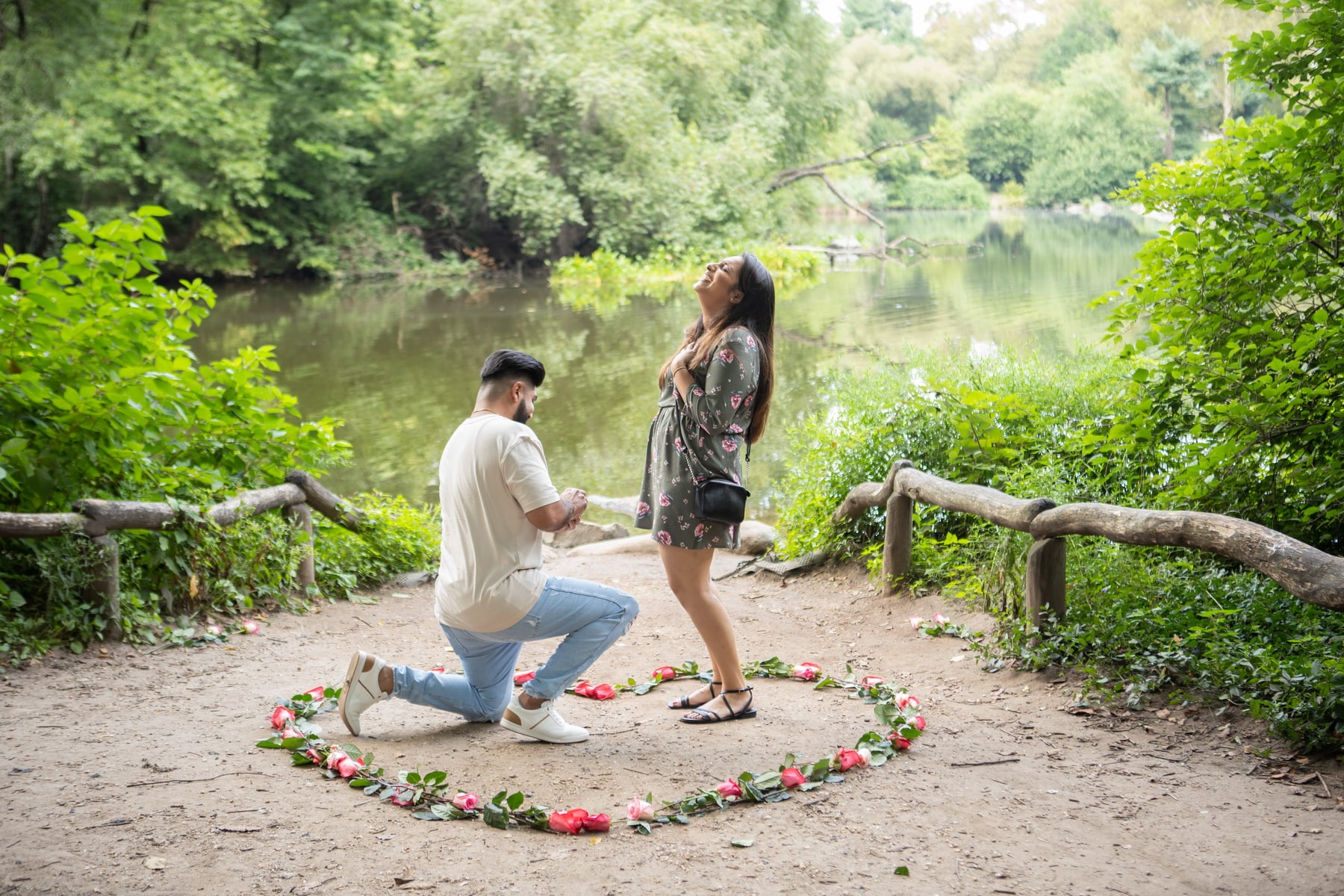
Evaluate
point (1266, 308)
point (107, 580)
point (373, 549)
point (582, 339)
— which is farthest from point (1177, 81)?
point (107, 580)

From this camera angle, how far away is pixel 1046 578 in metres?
4.75

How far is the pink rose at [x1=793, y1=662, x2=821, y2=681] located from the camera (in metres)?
4.79

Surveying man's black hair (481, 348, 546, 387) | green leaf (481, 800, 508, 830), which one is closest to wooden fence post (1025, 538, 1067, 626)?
man's black hair (481, 348, 546, 387)

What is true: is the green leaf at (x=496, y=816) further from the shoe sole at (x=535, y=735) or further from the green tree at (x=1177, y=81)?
the green tree at (x=1177, y=81)

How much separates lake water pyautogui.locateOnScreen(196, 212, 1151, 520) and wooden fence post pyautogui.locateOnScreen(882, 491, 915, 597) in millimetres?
3218

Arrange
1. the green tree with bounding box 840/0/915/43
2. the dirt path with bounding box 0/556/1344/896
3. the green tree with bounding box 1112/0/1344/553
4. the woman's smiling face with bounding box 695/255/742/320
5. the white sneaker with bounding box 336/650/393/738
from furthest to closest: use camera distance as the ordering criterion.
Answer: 1. the green tree with bounding box 840/0/915/43
2. the green tree with bounding box 1112/0/1344/553
3. the woman's smiling face with bounding box 695/255/742/320
4. the white sneaker with bounding box 336/650/393/738
5. the dirt path with bounding box 0/556/1344/896

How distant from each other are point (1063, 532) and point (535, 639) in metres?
2.27

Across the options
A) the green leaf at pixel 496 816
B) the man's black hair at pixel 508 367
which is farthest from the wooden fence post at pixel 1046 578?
the green leaf at pixel 496 816

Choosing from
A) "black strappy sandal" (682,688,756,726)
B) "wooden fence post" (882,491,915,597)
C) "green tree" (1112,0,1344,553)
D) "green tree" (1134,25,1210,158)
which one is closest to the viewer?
"black strappy sandal" (682,688,756,726)

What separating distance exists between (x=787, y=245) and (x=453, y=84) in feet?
33.2

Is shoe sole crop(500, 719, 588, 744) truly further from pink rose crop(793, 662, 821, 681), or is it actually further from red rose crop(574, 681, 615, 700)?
pink rose crop(793, 662, 821, 681)

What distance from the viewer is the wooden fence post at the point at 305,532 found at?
6508 millimetres

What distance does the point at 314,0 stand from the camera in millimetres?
27734

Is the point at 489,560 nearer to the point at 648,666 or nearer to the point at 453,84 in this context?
the point at 648,666
